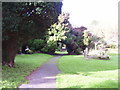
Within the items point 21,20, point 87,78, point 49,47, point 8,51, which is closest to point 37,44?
point 49,47

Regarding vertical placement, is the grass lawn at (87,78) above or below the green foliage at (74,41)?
below

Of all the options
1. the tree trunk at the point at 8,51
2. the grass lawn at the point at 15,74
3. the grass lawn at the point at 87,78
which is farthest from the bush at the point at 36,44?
the grass lawn at the point at 87,78

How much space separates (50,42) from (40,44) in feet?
5.84

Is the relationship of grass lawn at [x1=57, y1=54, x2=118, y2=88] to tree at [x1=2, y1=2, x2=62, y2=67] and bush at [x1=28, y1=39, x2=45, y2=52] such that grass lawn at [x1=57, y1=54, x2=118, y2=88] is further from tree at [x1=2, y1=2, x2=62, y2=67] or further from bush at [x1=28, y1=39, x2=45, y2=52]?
bush at [x1=28, y1=39, x2=45, y2=52]

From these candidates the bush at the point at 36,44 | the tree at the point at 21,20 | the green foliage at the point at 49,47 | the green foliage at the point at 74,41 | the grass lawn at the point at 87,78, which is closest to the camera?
the grass lawn at the point at 87,78

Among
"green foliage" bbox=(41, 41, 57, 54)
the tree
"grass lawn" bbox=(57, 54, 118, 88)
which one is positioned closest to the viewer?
"grass lawn" bbox=(57, 54, 118, 88)

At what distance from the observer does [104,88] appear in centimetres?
397

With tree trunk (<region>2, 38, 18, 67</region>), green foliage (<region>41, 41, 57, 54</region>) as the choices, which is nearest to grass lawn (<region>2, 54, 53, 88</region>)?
tree trunk (<region>2, 38, 18, 67</region>)

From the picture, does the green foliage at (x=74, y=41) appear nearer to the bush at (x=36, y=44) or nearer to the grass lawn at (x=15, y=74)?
the bush at (x=36, y=44)

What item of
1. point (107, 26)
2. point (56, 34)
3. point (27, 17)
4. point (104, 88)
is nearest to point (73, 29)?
point (56, 34)

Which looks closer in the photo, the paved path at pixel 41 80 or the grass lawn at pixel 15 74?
the paved path at pixel 41 80

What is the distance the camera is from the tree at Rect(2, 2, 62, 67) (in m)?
6.48

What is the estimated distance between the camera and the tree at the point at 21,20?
648 cm

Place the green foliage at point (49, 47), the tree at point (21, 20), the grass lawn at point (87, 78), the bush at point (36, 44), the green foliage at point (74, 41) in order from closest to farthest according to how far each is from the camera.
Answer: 1. the grass lawn at point (87, 78)
2. the tree at point (21, 20)
3. the bush at point (36, 44)
4. the green foliage at point (49, 47)
5. the green foliage at point (74, 41)
